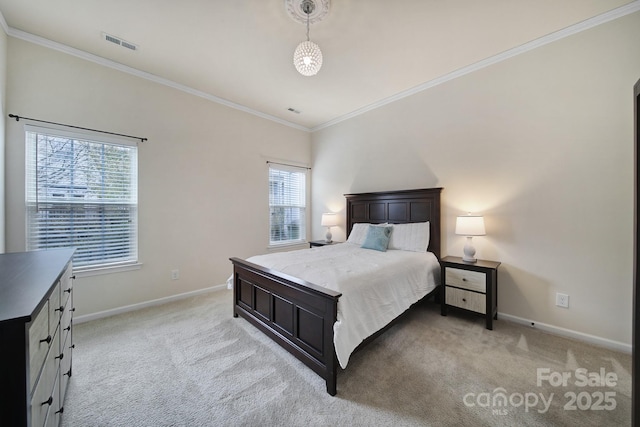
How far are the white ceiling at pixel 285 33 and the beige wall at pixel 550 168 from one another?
325mm

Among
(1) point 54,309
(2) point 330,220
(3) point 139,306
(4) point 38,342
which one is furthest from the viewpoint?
(2) point 330,220

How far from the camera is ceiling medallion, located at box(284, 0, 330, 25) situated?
77.9 inches

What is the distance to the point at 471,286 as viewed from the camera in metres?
2.61

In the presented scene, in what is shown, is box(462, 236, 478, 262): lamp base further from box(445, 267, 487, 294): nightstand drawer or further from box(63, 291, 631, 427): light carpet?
box(63, 291, 631, 427): light carpet

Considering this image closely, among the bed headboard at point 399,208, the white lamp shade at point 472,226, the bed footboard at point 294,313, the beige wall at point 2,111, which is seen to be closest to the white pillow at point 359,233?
the bed headboard at point 399,208

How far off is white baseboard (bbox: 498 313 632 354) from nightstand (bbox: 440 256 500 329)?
0.58ft

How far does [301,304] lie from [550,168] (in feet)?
9.30

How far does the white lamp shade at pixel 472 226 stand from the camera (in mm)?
2631

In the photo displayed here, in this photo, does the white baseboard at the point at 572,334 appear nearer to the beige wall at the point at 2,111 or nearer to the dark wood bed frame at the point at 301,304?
the dark wood bed frame at the point at 301,304

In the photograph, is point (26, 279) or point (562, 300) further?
point (562, 300)

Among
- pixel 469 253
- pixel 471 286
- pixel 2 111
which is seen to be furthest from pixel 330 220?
pixel 2 111

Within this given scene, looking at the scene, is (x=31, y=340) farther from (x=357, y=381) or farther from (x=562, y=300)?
(x=562, y=300)

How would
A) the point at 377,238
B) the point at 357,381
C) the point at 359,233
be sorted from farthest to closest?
the point at 359,233 → the point at 377,238 → the point at 357,381

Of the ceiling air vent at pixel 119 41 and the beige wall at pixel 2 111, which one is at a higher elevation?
the ceiling air vent at pixel 119 41
